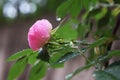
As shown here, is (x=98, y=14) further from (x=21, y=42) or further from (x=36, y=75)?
(x=21, y=42)

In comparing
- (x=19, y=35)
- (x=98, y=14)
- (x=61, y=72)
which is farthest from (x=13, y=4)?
(x=98, y=14)

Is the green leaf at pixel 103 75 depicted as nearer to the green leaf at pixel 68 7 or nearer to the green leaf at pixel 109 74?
the green leaf at pixel 109 74

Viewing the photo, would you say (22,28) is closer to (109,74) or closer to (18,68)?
(18,68)

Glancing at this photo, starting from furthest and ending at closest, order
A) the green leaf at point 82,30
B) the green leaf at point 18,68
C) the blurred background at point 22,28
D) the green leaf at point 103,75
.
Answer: the blurred background at point 22,28 → the green leaf at point 82,30 → the green leaf at point 18,68 → the green leaf at point 103,75

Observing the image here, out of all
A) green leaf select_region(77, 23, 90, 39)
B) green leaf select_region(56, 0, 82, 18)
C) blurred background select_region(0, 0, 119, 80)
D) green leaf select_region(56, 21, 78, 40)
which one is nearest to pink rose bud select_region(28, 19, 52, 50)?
green leaf select_region(56, 21, 78, 40)

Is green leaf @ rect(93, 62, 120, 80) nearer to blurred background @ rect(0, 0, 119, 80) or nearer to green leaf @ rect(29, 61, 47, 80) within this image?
green leaf @ rect(29, 61, 47, 80)

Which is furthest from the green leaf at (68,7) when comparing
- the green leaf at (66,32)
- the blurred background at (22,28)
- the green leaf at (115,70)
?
the blurred background at (22,28)
